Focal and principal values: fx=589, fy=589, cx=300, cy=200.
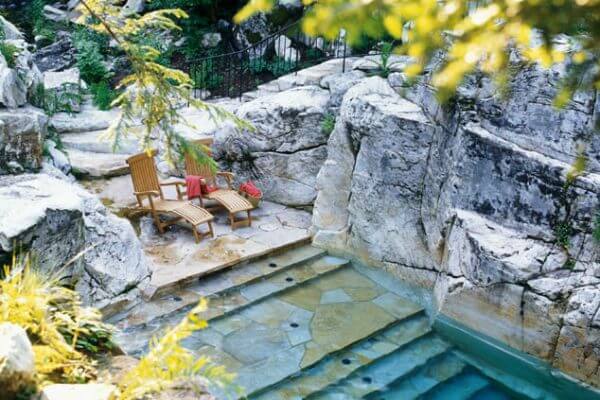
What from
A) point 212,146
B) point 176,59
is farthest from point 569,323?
point 176,59

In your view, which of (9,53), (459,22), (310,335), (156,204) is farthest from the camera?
(9,53)

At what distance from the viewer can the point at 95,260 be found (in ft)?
22.6

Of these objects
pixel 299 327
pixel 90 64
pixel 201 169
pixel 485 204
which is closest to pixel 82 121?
pixel 90 64

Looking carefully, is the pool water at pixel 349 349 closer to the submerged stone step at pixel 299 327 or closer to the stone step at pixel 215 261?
the submerged stone step at pixel 299 327

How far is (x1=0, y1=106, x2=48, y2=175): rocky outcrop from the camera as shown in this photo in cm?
798

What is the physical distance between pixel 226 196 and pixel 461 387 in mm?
4549

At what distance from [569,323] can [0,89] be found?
799 cm

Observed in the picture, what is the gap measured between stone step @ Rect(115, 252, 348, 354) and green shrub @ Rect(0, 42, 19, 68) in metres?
4.64

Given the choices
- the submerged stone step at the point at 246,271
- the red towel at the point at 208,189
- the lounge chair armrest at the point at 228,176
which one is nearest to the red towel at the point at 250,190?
the lounge chair armrest at the point at 228,176

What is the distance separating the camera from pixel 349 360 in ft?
21.8

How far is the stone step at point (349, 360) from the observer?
239 inches

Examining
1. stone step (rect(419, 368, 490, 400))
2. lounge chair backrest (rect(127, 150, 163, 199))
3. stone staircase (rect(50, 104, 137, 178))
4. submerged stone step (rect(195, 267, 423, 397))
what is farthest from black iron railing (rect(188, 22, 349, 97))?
stone step (rect(419, 368, 490, 400))

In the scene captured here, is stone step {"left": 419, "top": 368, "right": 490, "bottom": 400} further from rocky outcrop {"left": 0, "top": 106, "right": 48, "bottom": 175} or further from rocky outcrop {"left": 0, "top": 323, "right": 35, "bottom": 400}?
rocky outcrop {"left": 0, "top": 106, "right": 48, "bottom": 175}

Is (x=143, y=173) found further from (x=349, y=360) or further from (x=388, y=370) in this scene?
(x=388, y=370)
